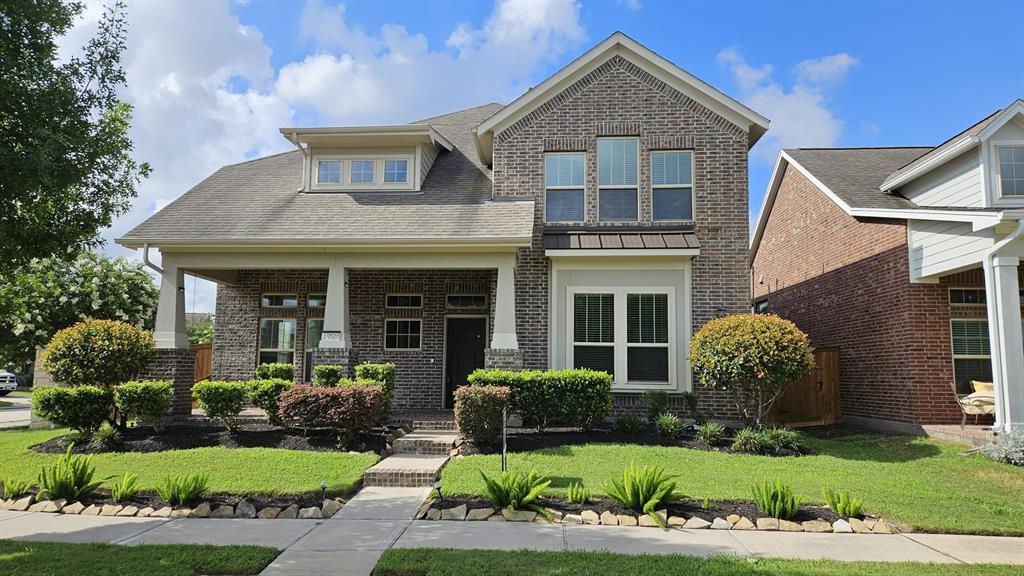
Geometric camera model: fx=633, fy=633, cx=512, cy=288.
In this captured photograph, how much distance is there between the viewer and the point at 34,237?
7.54 meters

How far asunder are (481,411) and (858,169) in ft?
36.9

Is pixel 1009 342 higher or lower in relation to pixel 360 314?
lower

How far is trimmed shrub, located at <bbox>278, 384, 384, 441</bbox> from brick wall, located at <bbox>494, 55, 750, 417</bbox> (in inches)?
153

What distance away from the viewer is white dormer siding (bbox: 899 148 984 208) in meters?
11.6

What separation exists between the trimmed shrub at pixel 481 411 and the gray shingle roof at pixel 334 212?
3.23 meters

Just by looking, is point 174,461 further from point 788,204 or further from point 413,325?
point 788,204

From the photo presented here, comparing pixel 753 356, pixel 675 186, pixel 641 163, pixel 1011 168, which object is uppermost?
pixel 641 163

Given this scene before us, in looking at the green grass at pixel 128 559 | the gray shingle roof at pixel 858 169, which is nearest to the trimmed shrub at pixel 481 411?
the green grass at pixel 128 559

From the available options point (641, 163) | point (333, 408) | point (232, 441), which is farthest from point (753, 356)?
point (232, 441)

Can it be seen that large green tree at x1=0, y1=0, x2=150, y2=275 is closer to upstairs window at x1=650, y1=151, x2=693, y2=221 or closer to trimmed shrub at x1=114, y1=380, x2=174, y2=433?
trimmed shrub at x1=114, y1=380, x2=174, y2=433

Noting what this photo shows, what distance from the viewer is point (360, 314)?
1445 centimetres

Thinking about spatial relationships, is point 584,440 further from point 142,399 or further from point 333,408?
point 142,399

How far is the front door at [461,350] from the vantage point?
46.6 ft

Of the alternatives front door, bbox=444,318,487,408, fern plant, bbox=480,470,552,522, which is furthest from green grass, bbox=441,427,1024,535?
front door, bbox=444,318,487,408
